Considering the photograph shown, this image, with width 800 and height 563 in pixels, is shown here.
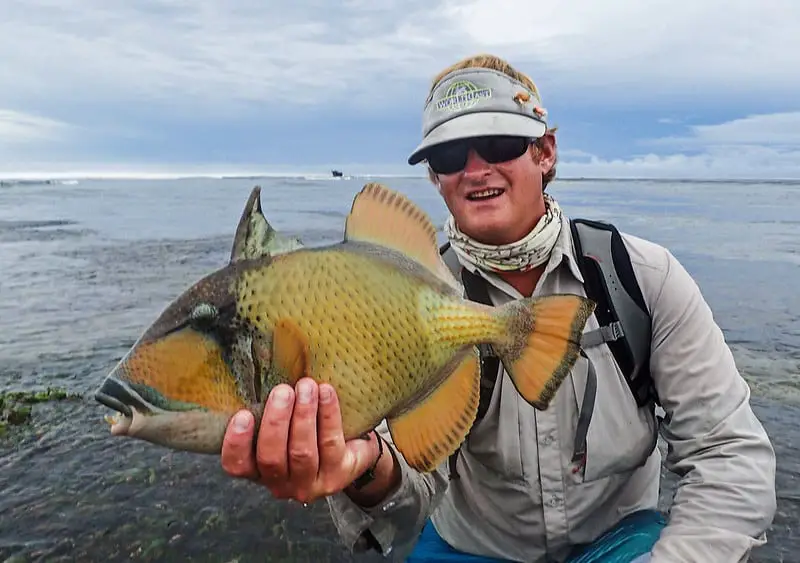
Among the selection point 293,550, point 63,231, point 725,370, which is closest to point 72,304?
point 293,550

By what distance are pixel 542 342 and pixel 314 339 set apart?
0.81 metres

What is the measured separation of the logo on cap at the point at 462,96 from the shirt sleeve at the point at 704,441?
1.22 metres

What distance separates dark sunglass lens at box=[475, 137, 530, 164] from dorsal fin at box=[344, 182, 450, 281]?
907mm

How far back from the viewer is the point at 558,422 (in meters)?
3.23

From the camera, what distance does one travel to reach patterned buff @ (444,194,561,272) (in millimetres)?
3176

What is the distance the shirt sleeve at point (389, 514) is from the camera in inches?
120

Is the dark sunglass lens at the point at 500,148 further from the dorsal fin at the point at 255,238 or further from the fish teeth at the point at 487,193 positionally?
Result: the dorsal fin at the point at 255,238

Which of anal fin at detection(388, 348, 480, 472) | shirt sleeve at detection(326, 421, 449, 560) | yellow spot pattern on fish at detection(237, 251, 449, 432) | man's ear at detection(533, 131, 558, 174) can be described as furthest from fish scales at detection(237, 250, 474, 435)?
man's ear at detection(533, 131, 558, 174)

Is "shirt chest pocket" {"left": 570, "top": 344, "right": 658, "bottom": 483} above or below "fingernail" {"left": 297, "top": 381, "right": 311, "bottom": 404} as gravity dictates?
below

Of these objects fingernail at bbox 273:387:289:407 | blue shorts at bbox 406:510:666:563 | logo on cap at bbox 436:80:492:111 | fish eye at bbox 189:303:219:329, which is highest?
logo on cap at bbox 436:80:492:111

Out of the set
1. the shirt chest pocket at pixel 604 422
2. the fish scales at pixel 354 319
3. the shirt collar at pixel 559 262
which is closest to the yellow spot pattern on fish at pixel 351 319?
the fish scales at pixel 354 319

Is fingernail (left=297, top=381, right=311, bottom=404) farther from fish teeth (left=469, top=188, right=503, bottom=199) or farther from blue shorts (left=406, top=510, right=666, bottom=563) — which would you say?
blue shorts (left=406, top=510, right=666, bottom=563)

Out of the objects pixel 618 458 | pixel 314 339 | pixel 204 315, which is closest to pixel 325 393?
pixel 314 339

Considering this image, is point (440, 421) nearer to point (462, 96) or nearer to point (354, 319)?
point (354, 319)
